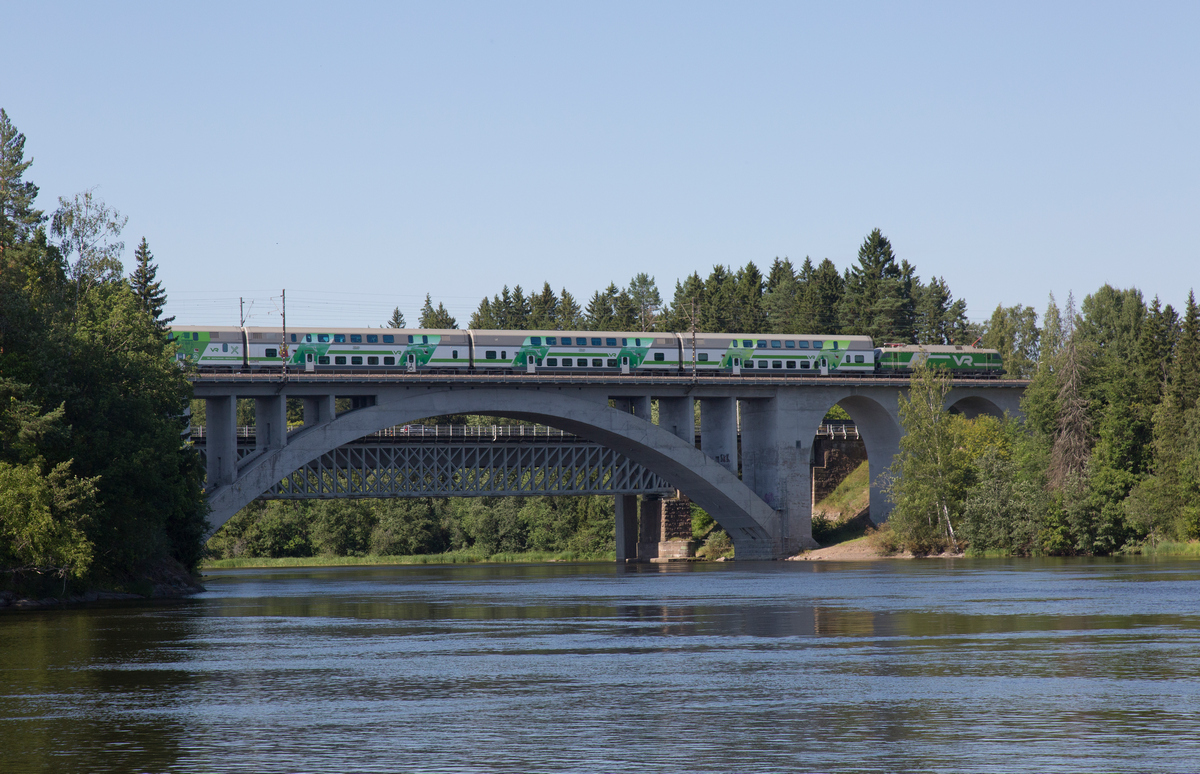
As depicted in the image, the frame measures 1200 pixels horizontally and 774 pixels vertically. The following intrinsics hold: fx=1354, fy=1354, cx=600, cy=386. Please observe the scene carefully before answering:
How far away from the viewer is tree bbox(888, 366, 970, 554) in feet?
287

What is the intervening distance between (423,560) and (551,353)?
50.2 meters

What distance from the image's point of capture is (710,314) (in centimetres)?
14938

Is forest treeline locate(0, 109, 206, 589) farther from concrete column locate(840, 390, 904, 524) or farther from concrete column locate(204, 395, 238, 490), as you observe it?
concrete column locate(840, 390, 904, 524)

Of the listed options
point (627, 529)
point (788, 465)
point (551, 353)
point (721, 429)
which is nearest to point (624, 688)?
point (551, 353)

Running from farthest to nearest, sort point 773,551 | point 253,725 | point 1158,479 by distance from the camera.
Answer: point 773,551, point 1158,479, point 253,725

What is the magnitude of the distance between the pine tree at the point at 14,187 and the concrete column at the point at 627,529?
74794 millimetres

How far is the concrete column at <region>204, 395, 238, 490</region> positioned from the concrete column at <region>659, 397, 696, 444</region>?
3041cm

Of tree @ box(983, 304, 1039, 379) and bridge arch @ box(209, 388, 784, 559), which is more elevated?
tree @ box(983, 304, 1039, 379)

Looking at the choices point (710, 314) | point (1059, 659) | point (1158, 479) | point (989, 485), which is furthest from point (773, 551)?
point (1059, 659)

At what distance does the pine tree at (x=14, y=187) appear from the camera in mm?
52562

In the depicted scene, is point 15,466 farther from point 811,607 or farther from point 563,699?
point 563,699

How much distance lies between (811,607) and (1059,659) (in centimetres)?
1788

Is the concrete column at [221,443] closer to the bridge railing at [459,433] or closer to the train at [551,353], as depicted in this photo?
the train at [551,353]

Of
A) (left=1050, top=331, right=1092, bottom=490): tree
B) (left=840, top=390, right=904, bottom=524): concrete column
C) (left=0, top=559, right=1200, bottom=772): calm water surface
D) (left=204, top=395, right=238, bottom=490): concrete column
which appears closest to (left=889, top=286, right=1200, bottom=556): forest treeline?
(left=1050, top=331, right=1092, bottom=490): tree
